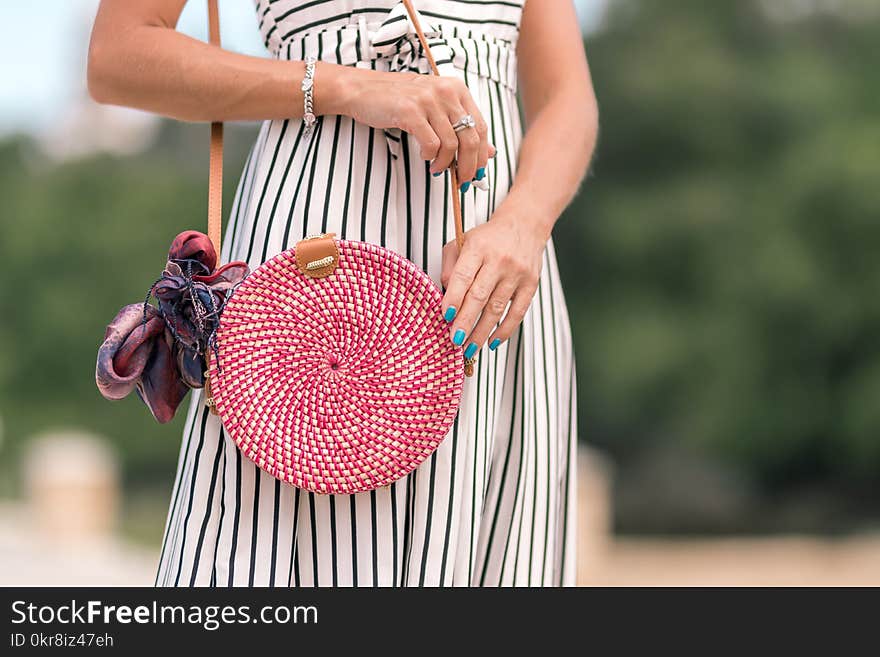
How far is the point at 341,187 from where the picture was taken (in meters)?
1.12

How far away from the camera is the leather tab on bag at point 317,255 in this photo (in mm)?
1038

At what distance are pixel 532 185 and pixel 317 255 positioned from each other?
10.2 inches

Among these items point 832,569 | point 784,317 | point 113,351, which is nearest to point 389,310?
point 113,351

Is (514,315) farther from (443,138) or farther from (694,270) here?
(694,270)

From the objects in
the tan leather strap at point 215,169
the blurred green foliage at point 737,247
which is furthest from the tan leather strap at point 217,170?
the blurred green foliage at point 737,247

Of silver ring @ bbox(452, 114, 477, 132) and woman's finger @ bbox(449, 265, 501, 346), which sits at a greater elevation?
silver ring @ bbox(452, 114, 477, 132)

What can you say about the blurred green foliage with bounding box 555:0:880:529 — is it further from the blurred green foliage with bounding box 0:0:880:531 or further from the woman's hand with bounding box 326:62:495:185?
the woman's hand with bounding box 326:62:495:185

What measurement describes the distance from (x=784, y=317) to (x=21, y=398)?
1070 cm

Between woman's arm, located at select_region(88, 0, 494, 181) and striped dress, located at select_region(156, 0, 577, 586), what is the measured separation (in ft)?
0.12

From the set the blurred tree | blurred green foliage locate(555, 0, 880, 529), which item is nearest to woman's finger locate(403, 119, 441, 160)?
blurred green foliage locate(555, 0, 880, 529)

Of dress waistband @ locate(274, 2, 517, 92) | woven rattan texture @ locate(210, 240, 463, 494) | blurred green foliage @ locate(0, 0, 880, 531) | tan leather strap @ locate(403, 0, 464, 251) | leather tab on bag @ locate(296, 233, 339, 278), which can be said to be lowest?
woven rattan texture @ locate(210, 240, 463, 494)

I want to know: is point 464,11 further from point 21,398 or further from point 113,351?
point 21,398

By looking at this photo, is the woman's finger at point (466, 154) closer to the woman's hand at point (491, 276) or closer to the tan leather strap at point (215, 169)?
the woman's hand at point (491, 276)

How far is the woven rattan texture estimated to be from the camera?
1.04 metres
